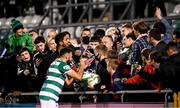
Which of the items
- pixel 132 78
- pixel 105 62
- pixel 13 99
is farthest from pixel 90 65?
pixel 13 99

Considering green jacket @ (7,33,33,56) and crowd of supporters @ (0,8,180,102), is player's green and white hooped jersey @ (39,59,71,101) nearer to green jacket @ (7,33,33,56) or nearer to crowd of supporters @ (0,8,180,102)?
crowd of supporters @ (0,8,180,102)

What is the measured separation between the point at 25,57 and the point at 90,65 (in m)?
1.95

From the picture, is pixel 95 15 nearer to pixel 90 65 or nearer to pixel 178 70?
pixel 90 65

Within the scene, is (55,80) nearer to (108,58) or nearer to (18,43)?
(108,58)

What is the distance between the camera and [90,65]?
13.2m

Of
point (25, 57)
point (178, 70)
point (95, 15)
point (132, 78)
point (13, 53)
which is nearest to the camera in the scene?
point (178, 70)

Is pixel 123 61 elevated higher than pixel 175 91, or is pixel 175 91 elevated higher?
pixel 123 61

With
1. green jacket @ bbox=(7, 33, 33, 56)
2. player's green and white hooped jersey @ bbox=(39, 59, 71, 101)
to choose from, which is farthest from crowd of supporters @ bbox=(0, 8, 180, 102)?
player's green and white hooped jersey @ bbox=(39, 59, 71, 101)

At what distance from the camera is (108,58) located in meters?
12.7

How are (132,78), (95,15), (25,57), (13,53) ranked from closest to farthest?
(132,78) < (25,57) < (13,53) < (95,15)

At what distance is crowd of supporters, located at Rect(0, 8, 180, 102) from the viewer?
11.5 meters

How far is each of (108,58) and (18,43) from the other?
3821 mm

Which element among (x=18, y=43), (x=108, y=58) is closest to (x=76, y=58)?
(x=108, y=58)

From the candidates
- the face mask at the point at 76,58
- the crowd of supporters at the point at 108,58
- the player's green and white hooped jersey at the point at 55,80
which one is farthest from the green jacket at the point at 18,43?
the player's green and white hooped jersey at the point at 55,80
